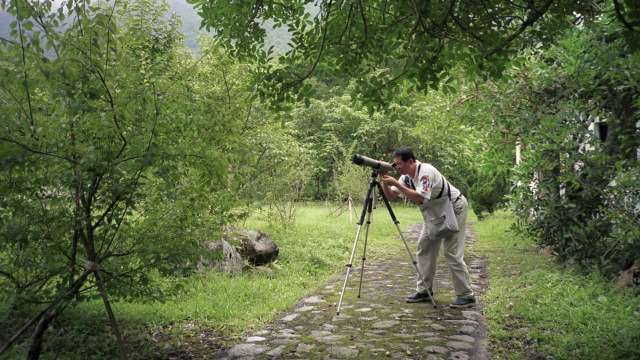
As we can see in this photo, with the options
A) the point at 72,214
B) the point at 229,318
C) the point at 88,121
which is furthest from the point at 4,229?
the point at 229,318

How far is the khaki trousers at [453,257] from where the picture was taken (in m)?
6.44

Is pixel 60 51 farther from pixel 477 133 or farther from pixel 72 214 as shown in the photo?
pixel 477 133

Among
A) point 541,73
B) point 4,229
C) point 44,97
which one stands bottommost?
point 4,229

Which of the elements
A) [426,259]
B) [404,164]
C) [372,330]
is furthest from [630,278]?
[372,330]

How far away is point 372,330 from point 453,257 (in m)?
1.62

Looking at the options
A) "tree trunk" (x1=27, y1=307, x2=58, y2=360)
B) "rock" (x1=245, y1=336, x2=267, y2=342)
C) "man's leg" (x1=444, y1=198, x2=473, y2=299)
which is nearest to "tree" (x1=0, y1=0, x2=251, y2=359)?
"tree trunk" (x1=27, y1=307, x2=58, y2=360)

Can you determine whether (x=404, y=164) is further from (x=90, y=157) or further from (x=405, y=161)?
(x=90, y=157)

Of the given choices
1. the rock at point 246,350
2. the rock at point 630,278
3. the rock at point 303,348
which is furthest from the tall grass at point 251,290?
the rock at point 630,278

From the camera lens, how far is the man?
20.6 ft

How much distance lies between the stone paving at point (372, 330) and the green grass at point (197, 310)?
14.7 inches

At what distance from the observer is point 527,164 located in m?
8.41

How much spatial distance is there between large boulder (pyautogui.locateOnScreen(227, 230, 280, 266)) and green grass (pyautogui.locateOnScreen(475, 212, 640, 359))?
3.73m

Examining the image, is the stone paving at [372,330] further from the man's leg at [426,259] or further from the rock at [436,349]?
the man's leg at [426,259]

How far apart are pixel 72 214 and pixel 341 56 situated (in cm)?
264
